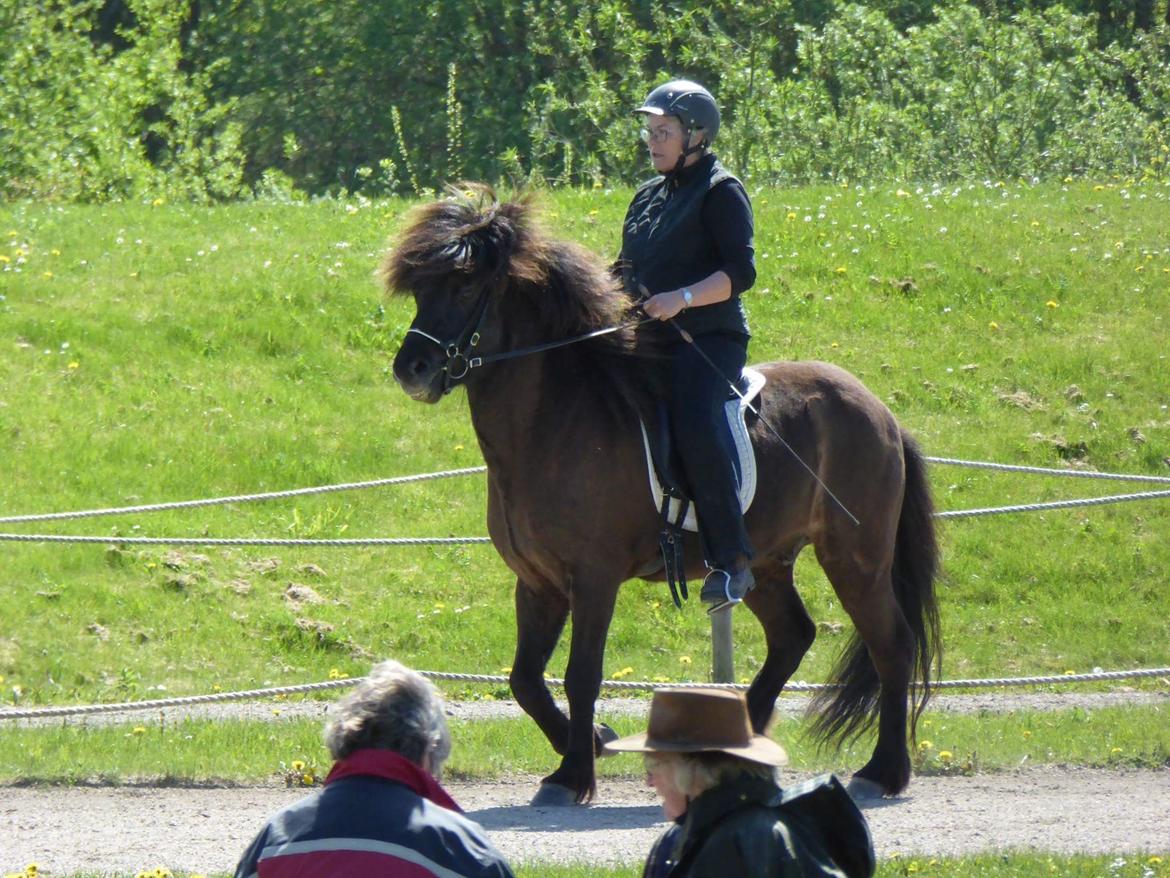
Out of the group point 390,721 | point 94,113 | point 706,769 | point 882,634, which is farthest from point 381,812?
point 94,113

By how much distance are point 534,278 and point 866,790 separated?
288cm

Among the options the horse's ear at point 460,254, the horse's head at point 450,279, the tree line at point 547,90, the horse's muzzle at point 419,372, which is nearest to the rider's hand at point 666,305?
the horse's head at point 450,279

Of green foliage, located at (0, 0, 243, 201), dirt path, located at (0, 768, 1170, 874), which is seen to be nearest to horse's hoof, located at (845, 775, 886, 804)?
dirt path, located at (0, 768, 1170, 874)

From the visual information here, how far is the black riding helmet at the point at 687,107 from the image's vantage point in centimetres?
766

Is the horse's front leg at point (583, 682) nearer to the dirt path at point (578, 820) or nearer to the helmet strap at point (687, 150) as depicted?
the dirt path at point (578, 820)

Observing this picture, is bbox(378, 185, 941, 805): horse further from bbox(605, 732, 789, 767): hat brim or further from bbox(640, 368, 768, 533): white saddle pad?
bbox(605, 732, 789, 767): hat brim

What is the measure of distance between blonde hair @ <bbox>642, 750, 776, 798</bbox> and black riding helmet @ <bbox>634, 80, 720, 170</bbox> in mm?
4382

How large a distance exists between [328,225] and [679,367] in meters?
10.2

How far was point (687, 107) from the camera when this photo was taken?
7668 millimetres

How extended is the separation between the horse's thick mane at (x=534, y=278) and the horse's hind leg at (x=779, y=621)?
1508mm

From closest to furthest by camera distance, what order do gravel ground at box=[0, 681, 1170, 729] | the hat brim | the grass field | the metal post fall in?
the hat brim → the metal post → gravel ground at box=[0, 681, 1170, 729] → the grass field

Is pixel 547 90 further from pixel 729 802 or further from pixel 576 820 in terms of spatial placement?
pixel 729 802

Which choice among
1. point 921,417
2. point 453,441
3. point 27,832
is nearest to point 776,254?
point 921,417

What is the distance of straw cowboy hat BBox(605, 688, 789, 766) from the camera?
3.76 meters
